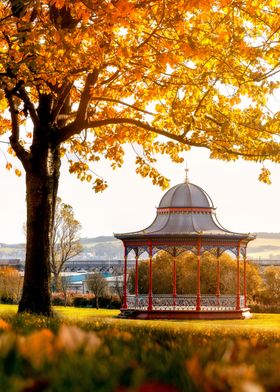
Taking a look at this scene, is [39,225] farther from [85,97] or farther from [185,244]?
[185,244]

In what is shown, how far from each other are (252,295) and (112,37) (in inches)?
1359

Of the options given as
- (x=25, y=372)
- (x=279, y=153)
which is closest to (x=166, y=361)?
(x=25, y=372)

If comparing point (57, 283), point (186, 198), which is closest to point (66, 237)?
point (57, 283)

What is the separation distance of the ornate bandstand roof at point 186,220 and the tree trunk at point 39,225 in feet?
65.0

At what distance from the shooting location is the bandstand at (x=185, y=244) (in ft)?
108

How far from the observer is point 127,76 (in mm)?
15711

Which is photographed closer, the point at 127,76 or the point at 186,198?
the point at 127,76

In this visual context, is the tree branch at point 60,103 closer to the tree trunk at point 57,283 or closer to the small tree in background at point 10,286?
the small tree in background at point 10,286

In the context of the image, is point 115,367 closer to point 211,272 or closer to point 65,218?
point 211,272

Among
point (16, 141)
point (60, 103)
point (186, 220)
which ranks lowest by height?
point (16, 141)

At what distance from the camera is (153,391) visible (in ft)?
5.43

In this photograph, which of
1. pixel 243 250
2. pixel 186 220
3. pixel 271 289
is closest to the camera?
pixel 186 220

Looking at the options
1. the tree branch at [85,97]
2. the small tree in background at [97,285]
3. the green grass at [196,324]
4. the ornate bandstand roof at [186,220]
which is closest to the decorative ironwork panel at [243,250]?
the ornate bandstand roof at [186,220]

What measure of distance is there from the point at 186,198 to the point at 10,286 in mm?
18278
